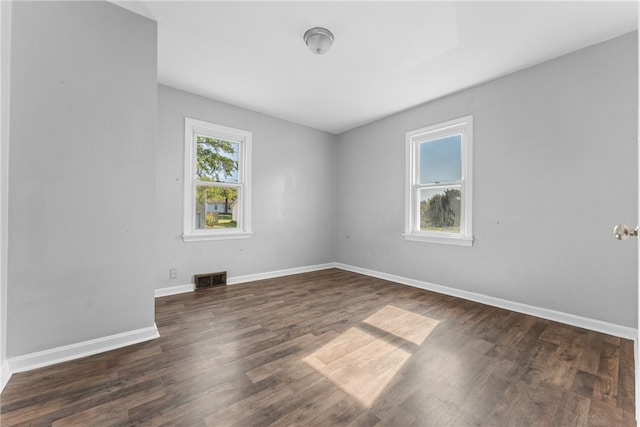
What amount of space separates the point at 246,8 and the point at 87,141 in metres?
1.58

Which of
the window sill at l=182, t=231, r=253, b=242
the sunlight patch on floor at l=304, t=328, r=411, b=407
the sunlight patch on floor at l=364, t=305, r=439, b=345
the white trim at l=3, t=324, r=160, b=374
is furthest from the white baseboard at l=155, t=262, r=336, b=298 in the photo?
the sunlight patch on floor at l=304, t=328, r=411, b=407

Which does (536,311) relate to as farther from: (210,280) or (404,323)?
(210,280)

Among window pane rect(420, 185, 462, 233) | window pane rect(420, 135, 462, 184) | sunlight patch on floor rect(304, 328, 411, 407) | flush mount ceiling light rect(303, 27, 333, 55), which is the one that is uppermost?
flush mount ceiling light rect(303, 27, 333, 55)

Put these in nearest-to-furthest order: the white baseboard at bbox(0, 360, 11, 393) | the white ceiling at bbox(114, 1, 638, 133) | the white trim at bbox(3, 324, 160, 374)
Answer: the white baseboard at bbox(0, 360, 11, 393), the white trim at bbox(3, 324, 160, 374), the white ceiling at bbox(114, 1, 638, 133)

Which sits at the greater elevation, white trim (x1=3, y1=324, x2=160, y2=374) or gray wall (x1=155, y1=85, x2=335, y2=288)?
gray wall (x1=155, y1=85, x2=335, y2=288)

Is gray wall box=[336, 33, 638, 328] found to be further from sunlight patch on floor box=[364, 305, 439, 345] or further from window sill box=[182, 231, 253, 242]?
window sill box=[182, 231, 253, 242]

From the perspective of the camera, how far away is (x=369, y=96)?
3.58 meters

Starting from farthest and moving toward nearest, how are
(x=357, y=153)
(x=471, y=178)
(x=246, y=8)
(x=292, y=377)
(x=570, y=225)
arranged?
(x=357, y=153), (x=471, y=178), (x=570, y=225), (x=246, y=8), (x=292, y=377)

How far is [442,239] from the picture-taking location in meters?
3.54

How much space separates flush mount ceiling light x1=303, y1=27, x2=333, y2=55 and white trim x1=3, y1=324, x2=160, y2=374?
2.80m

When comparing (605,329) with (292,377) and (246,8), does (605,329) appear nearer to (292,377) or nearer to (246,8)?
(292,377)

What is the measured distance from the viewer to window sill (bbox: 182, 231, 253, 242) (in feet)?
11.5

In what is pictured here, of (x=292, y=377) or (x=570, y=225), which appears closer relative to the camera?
(x=292, y=377)

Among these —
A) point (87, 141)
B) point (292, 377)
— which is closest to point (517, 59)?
point (292, 377)
